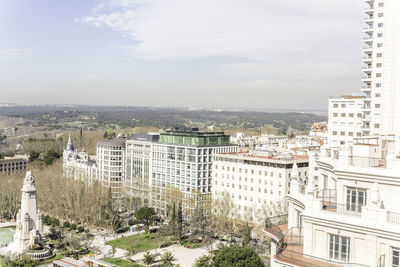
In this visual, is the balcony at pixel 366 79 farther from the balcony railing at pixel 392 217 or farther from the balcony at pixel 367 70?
the balcony railing at pixel 392 217

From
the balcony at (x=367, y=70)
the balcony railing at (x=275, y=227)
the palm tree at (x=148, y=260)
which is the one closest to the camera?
the balcony railing at (x=275, y=227)

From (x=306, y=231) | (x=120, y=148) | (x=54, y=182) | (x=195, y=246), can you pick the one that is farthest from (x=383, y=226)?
(x=120, y=148)

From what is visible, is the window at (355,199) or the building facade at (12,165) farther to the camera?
the building facade at (12,165)

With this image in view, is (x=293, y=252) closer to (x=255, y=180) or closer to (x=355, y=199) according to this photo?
(x=355, y=199)

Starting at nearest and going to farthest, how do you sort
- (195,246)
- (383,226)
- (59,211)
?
(383,226)
(195,246)
(59,211)

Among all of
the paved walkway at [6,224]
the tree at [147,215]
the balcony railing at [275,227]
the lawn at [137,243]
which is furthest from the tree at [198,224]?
the balcony railing at [275,227]

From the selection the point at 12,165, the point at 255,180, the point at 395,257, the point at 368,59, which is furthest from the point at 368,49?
the point at 12,165

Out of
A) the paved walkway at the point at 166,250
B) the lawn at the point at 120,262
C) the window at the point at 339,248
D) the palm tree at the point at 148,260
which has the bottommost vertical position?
the paved walkway at the point at 166,250

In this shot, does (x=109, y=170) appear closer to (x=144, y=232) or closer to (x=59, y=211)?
(x=59, y=211)
